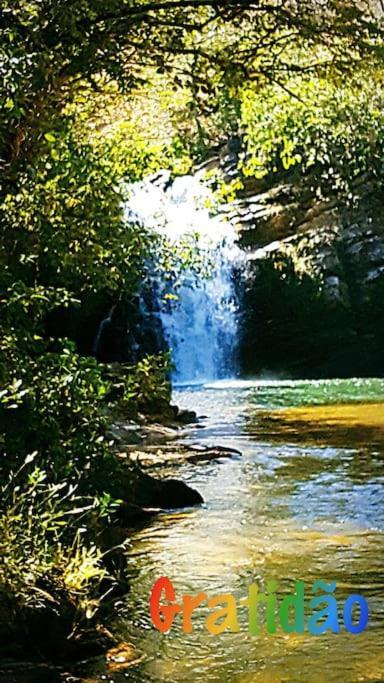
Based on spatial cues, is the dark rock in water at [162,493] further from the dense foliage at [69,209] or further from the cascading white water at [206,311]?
the cascading white water at [206,311]

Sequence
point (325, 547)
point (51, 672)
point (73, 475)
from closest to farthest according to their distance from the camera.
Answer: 1. point (51, 672)
2. point (73, 475)
3. point (325, 547)

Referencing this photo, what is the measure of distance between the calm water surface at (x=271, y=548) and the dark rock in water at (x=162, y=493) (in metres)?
0.15

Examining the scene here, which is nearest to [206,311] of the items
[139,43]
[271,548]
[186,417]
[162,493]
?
[186,417]

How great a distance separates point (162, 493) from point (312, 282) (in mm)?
16536

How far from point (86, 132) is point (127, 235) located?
97.8 inches

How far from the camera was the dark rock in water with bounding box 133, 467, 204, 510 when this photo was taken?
23.7ft

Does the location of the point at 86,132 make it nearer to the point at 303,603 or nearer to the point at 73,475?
the point at 73,475

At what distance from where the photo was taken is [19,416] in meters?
4.85

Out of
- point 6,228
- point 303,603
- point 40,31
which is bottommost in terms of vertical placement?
point 303,603

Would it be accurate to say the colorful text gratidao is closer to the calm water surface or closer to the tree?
the calm water surface

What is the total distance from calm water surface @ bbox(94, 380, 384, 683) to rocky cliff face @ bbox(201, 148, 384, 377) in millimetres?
11407

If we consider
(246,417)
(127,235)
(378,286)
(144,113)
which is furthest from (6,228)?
(378,286)

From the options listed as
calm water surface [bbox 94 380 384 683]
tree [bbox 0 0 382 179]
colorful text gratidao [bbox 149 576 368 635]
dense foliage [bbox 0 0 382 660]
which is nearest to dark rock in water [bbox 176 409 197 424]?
calm water surface [bbox 94 380 384 683]

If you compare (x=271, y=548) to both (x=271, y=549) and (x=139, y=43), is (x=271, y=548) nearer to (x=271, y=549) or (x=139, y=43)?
(x=271, y=549)
